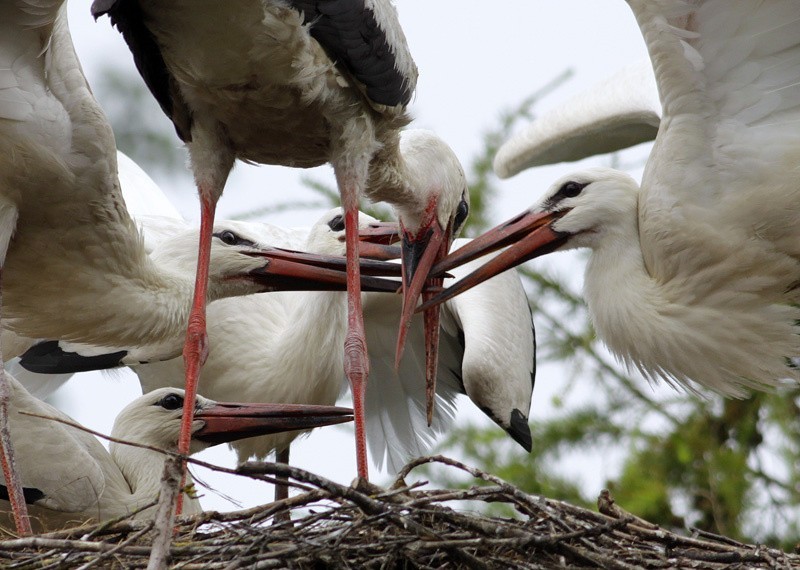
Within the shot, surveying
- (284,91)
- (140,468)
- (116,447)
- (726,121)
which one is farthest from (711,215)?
(116,447)

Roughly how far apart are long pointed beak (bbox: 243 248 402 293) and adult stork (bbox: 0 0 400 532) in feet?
0.17

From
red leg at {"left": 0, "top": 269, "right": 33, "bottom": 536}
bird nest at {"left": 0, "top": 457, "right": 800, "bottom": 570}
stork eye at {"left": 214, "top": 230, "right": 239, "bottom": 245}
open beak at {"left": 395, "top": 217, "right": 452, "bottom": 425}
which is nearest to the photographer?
bird nest at {"left": 0, "top": 457, "right": 800, "bottom": 570}

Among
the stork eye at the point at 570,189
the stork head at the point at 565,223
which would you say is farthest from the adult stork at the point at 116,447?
the stork eye at the point at 570,189

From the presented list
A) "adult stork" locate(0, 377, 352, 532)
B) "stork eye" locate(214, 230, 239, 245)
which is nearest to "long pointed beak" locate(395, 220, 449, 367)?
"adult stork" locate(0, 377, 352, 532)

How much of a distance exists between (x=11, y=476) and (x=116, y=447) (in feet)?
4.26

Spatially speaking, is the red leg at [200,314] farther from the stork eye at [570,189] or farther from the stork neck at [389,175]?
the stork eye at [570,189]

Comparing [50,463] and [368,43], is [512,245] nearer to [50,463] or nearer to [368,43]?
[368,43]

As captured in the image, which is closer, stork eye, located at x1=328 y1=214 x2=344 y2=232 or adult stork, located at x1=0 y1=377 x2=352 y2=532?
adult stork, located at x1=0 y1=377 x2=352 y2=532

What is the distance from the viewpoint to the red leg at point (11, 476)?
4641mm

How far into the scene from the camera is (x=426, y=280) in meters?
5.89

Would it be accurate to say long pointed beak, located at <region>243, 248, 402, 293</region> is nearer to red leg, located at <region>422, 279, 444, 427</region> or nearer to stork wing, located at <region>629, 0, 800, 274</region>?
red leg, located at <region>422, 279, 444, 427</region>

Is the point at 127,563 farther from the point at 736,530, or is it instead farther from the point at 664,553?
the point at 736,530

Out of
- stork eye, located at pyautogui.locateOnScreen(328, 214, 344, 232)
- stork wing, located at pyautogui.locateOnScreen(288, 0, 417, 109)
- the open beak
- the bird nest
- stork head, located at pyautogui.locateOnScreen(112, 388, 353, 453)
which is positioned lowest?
the bird nest

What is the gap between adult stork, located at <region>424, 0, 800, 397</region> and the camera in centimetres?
488
